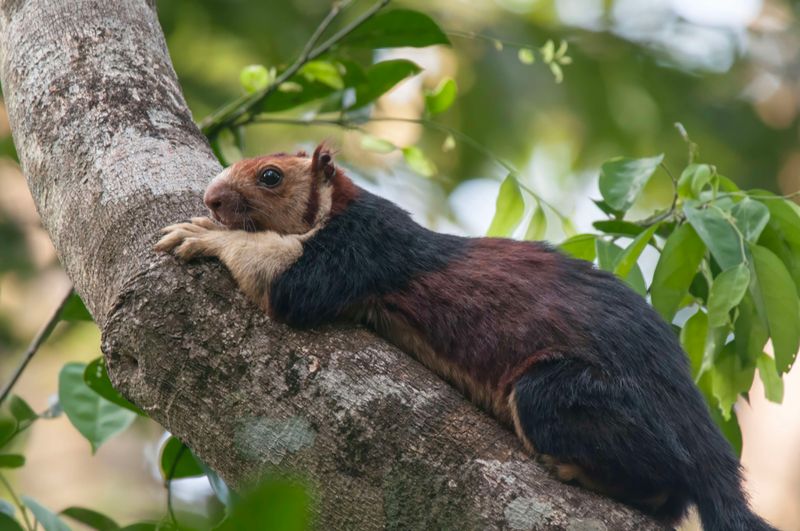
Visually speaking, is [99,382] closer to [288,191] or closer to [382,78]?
[288,191]

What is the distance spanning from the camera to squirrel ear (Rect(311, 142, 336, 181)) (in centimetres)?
412

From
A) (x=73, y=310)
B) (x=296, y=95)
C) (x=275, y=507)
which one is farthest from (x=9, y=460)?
(x=275, y=507)

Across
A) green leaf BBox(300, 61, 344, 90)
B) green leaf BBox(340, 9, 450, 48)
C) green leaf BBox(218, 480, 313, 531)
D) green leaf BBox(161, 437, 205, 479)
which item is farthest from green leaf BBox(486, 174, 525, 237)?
green leaf BBox(218, 480, 313, 531)

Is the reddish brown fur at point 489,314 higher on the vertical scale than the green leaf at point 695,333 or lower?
lower

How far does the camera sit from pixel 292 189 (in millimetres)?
4098

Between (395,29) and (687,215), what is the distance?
1.71 metres

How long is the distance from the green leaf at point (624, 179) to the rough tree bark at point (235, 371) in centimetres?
142

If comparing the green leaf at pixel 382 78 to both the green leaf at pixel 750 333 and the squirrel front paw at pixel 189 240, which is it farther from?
the green leaf at pixel 750 333

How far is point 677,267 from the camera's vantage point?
3.53 m

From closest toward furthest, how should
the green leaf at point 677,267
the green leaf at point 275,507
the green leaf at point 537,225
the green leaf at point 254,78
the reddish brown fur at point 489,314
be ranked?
the green leaf at point 275,507, the reddish brown fur at point 489,314, the green leaf at point 677,267, the green leaf at point 537,225, the green leaf at point 254,78

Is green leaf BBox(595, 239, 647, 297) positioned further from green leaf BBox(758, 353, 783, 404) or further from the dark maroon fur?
green leaf BBox(758, 353, 783, 404)

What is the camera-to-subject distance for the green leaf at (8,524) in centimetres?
376

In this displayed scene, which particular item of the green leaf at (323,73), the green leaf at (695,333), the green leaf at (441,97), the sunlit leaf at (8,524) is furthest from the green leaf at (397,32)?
the sunlit leaf at (8,524)

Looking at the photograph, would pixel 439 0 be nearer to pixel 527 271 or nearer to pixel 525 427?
pixel 527 271
